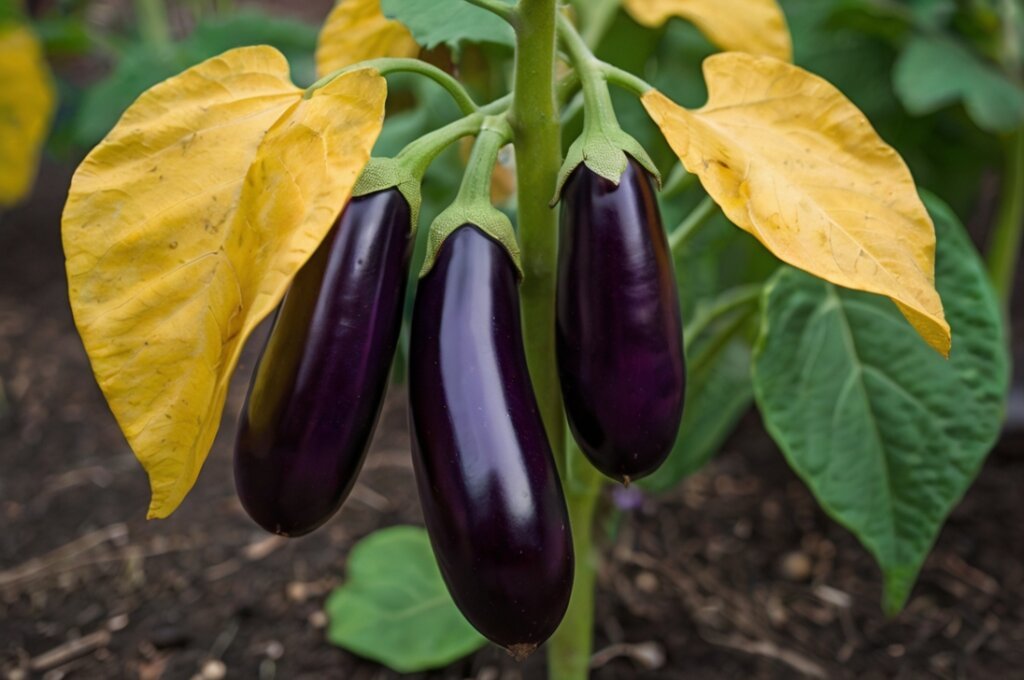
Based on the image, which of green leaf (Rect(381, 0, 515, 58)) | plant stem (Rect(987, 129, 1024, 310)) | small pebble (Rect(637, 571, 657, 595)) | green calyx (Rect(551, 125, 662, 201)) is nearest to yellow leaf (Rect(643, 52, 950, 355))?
green calyx (Rect(551, 125, 662, 201))

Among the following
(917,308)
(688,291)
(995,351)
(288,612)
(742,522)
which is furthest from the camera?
(742,522)

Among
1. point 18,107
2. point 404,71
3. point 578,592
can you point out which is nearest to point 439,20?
point 404,71

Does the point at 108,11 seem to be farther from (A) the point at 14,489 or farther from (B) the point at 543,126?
(B) the point at 543,126


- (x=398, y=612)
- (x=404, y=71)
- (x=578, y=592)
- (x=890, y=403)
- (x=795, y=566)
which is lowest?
(x=795, y=566)

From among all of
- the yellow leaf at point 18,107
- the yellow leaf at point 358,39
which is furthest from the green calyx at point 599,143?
the yellow leaf at point 18,107

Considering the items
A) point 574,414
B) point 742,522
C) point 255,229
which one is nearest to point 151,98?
point 255,229

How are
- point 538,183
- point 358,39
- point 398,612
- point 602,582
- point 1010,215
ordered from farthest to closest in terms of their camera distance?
1. point 1010,215
2. point 602,582
3. point 398,612
4. point 358,39
5. point 538,183

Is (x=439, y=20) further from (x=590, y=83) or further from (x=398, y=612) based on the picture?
(x=398, y=612)
